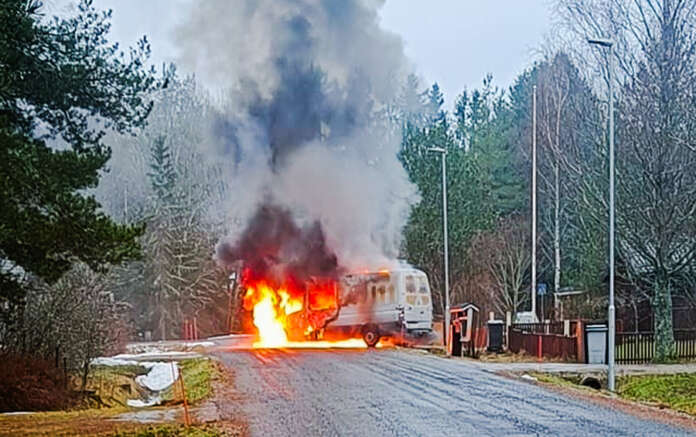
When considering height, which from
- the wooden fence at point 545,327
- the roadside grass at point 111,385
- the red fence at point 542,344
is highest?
the wooden fence at point 545,327

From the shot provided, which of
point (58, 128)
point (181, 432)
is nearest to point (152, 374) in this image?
point (58, 128)

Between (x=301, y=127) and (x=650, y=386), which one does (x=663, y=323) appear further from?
(x=301, y=127)

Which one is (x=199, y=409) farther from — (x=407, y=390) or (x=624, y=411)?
(x=624, y=411)

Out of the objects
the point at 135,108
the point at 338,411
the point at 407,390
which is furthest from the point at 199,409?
the point at 135,108

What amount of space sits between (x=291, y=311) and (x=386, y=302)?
4.69 m

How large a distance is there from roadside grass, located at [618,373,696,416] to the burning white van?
34.7 ft

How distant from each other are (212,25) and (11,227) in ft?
68.3

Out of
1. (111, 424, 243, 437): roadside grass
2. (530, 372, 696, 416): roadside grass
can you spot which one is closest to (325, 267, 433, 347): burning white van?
(530, 372, 696, 416): roadside grass

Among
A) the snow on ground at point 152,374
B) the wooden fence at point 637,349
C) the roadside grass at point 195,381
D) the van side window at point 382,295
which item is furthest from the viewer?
the van side window at point 382,295

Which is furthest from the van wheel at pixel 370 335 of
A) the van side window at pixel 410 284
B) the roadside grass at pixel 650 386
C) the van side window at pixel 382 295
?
the roadside grass at pixel 650 386

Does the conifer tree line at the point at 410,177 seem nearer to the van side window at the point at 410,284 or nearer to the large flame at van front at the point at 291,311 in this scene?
the large flame at van front at the point at 291,311

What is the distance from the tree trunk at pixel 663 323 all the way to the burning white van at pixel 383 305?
26.6ft

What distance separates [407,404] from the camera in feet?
50.4

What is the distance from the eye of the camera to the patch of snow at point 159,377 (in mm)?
24781
